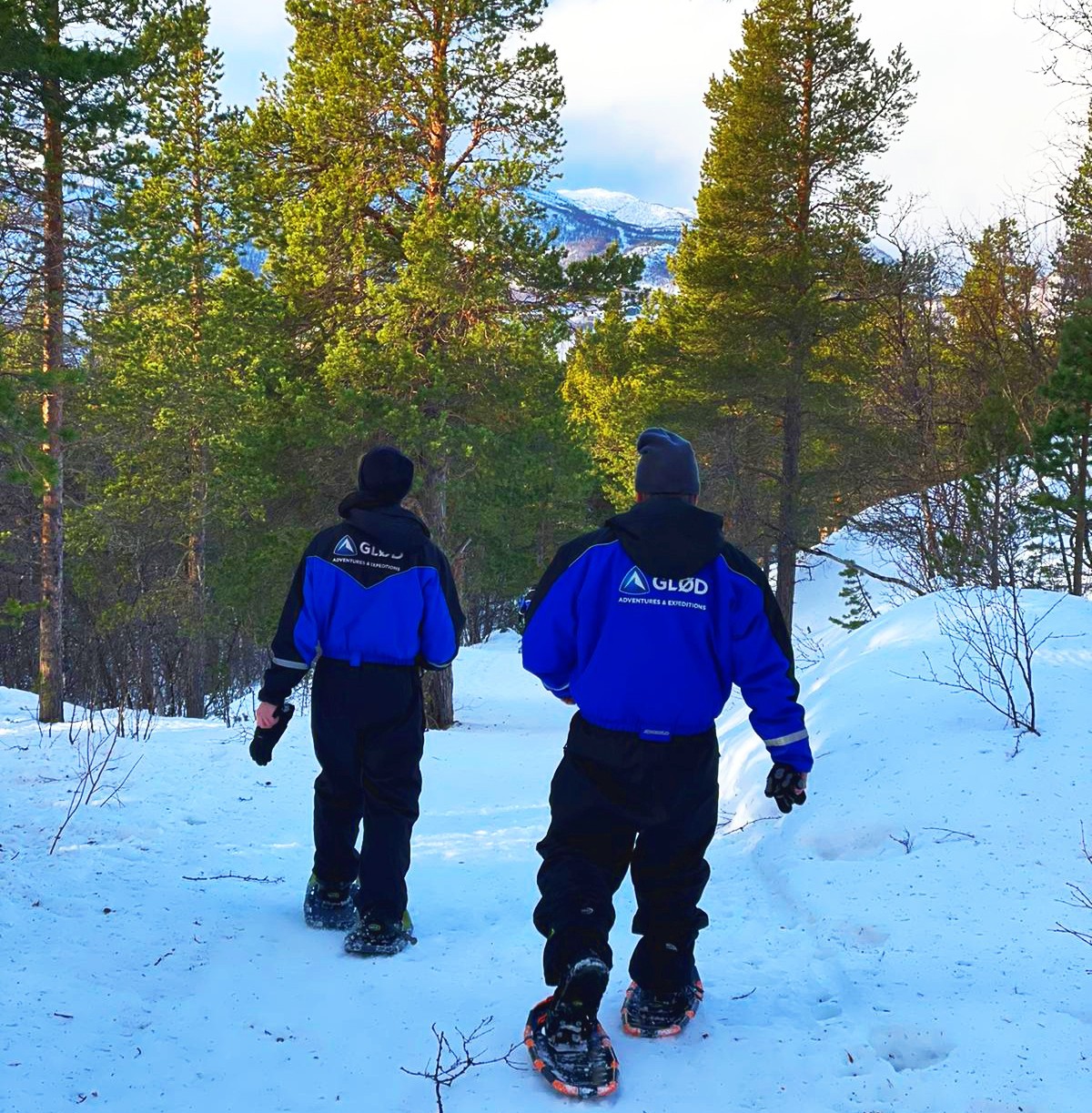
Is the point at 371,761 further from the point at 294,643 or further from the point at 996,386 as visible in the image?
the point at 996,386

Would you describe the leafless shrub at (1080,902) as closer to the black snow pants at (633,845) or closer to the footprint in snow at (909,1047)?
the footprint in snow at (909,1047)

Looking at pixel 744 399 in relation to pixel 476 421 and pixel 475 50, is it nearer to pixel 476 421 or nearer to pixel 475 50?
pixel 476 421

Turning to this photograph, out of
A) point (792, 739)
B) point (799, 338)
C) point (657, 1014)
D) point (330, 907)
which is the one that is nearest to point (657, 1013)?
point (657, 1014)

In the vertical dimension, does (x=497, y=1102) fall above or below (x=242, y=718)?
above

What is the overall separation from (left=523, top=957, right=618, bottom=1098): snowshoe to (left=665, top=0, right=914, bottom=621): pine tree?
50.2 ft

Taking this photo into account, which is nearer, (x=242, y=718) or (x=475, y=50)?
(x=242, y=718)

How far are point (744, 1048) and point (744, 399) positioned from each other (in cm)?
1597

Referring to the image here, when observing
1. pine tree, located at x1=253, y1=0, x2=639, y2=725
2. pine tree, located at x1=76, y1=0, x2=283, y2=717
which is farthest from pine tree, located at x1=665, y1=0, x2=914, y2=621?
pine tree, located at x1=76, y1=0, x2=283, y2=717

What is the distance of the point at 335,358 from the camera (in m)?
11.6

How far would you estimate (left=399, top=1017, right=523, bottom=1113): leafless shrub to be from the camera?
2686mm

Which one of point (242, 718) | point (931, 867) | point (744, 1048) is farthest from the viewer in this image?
point (242, 718)

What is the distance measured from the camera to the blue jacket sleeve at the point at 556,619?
3104 millimetres

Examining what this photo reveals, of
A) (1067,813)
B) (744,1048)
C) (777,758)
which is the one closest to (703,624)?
(777,758)

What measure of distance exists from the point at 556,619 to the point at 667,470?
2.15ft
